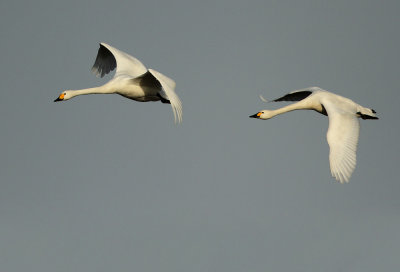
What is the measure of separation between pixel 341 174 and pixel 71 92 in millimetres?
11443

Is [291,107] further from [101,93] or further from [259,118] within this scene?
[101,93]

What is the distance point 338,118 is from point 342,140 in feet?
3.64

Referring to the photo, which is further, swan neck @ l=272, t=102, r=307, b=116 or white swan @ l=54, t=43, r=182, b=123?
swan neck @ l=272, t=102, r=307, b=116

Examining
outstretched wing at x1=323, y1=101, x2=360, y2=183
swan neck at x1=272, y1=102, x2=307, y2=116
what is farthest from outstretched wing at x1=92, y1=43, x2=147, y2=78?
outstretched wing at x1=323, y1=101, x2=360, y2=183

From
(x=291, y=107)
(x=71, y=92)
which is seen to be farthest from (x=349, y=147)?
(x=71, y=92)

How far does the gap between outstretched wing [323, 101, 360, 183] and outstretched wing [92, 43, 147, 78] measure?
28.8 ft

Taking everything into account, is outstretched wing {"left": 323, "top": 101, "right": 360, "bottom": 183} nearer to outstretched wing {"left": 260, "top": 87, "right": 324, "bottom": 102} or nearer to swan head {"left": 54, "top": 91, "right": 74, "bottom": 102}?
outstretched wing {"left": 260, "top": 87, "right": 324, "bottom": 102}

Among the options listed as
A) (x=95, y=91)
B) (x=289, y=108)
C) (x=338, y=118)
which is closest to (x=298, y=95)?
(x=289, y=108)

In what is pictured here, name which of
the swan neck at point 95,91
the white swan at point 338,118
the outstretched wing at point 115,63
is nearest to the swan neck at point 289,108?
the white swan at point 338,118

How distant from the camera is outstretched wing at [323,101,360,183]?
3691 cm

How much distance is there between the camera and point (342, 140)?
124 feet

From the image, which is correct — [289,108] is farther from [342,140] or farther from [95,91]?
[95,91]

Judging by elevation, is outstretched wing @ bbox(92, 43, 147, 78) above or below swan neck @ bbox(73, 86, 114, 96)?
above

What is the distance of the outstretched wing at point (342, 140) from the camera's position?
3691 cm
